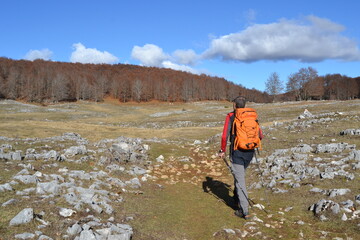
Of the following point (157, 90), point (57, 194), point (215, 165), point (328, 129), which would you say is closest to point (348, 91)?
point (157, 90)

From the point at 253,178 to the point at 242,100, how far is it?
5.16 m

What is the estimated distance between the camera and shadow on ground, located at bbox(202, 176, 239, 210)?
31.3 ft

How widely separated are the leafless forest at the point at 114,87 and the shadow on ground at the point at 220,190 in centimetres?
10967

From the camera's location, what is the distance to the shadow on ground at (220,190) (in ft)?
31.3

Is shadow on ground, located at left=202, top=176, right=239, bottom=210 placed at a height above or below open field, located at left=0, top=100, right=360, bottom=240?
below

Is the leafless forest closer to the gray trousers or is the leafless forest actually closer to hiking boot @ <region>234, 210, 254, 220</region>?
the gray trousers

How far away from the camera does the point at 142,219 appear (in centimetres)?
748

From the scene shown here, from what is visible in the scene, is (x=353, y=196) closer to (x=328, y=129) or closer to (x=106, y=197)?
(x=106, y=197)

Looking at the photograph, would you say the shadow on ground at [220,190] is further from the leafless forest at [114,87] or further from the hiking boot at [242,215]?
the leafless forest at [114,87]

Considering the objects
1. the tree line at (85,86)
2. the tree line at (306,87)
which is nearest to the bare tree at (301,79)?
the tree line at (306,87)

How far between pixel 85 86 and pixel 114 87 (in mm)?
20286

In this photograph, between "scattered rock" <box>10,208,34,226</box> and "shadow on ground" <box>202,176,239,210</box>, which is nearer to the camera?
"scattered rock" <box>10,208,34,226</box>

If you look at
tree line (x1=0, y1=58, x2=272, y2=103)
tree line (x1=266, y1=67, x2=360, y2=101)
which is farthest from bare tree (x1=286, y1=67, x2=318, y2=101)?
tree line (x1=0, y1=58, x2=272, y2=103)

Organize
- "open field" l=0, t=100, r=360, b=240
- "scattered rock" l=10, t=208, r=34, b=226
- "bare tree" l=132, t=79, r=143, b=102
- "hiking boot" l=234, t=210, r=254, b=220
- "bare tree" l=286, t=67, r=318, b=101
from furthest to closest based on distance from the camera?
"bare tree" l=132, t=79, r=143, b=102
"bare tree" l=286, t=67, r=318, b=101
"hiking boot" l=234, t=210, r=254, b=220
"open field" l=0, t=100, r=360, b=240
"scattered rock" l=10, t=208, r=34, b=226
